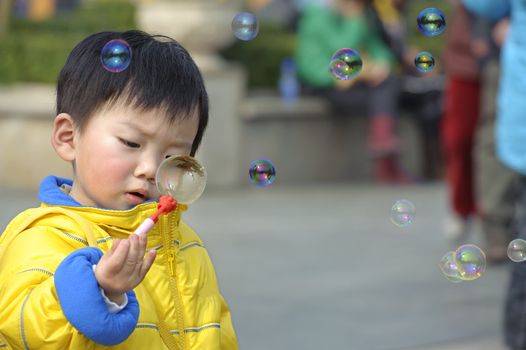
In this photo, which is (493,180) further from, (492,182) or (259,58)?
(259,58)

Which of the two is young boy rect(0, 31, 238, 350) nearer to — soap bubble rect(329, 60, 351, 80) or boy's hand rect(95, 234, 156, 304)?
boy's hand rect(95, 234, 156, 304)

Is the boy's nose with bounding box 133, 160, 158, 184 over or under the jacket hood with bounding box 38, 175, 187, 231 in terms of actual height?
over

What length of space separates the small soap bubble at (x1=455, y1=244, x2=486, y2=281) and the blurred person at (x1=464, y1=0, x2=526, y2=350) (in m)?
1.18

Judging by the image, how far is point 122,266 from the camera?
1954 mm

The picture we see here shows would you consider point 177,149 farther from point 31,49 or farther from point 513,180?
point 31,49

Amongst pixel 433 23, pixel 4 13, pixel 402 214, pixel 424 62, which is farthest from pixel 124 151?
pixel 4 13

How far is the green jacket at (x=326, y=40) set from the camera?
361 inches

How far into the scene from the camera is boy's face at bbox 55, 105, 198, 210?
219 centimetres

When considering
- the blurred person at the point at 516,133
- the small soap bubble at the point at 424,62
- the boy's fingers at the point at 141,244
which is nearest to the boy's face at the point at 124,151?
the boy's fingers at the point at 141,244

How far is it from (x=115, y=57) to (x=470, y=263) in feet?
4.26

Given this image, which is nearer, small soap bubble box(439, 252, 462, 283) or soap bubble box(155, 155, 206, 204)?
soap bubble box(155, 155, 206, 204)

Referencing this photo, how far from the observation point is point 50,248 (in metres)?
2.15

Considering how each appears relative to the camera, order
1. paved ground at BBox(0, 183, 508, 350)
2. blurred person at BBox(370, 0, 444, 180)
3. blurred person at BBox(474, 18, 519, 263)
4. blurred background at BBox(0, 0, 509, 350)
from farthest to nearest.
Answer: blurred person at BBox(370, 0, 444, 180)
blurred person at BBox(474, 18, 519, 263)
blurred background at BBox(0, 0, 509, 350)
paved ground at BBox(0, 183, 508, 350)

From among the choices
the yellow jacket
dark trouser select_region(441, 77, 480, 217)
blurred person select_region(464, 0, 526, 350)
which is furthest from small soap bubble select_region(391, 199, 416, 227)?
dark trouser select_region(441, 77, 480, 217)
